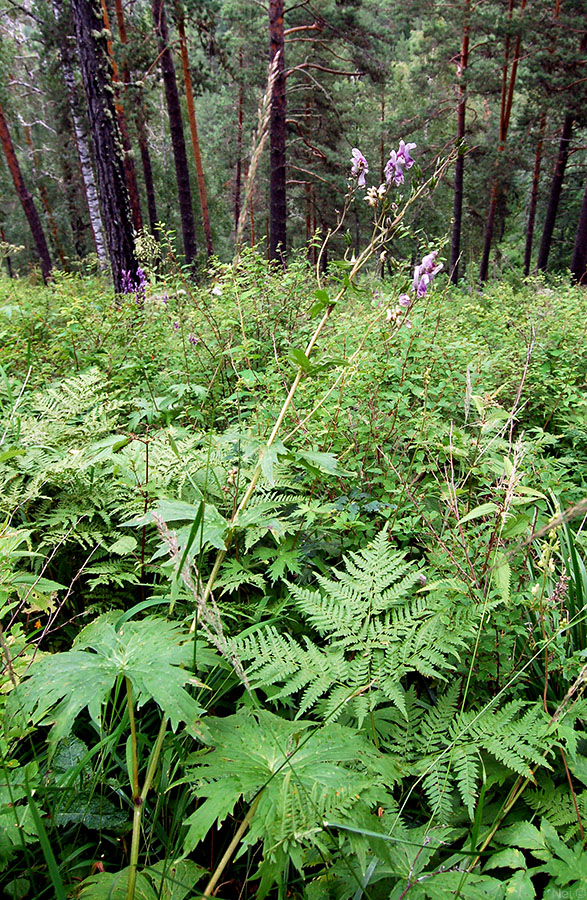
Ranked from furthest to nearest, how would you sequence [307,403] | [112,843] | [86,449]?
[307,403] → [86,449] → [112,843]

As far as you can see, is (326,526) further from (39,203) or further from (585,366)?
(39,203)

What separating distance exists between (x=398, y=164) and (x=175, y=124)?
42.0ft

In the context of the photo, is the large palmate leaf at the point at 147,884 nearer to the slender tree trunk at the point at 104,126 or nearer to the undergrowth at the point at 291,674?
the undergrowth at the point at 291,674

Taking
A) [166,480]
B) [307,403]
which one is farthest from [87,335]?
[166,480]

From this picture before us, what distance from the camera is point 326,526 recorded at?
6.18 feet

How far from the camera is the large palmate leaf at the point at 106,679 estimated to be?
32.4 inches

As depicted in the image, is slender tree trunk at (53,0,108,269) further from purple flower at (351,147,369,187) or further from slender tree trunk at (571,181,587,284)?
slender tree trunk at (571,181,587,284)

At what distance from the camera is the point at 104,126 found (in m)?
5.55

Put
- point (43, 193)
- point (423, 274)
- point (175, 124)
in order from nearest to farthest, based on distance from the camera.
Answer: point (423, 274)
point (175, 124)
point (43, 193)

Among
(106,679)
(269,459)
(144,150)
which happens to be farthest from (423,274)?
(144,150)

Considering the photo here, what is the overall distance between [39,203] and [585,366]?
1332 inches

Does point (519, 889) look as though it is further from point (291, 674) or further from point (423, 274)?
point (423, 274)

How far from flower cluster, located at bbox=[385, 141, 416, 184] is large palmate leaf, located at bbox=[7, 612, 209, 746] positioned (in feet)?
5.09

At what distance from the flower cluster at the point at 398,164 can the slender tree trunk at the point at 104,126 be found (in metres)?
5.03
